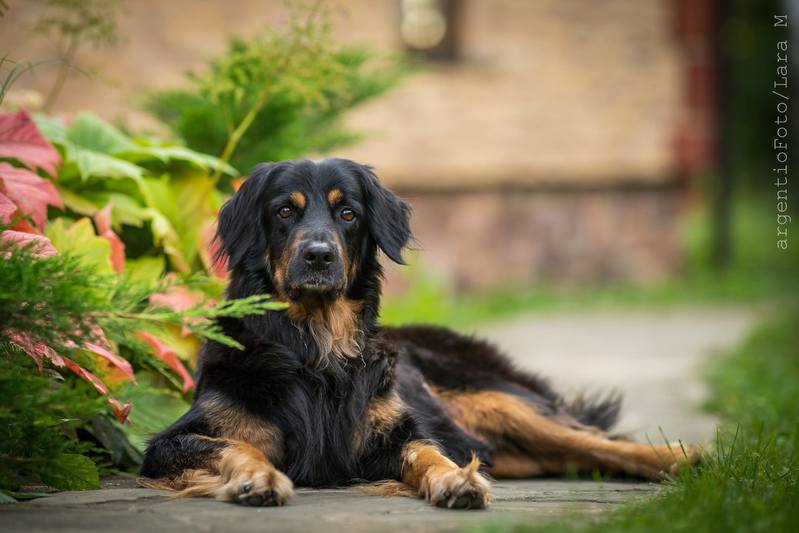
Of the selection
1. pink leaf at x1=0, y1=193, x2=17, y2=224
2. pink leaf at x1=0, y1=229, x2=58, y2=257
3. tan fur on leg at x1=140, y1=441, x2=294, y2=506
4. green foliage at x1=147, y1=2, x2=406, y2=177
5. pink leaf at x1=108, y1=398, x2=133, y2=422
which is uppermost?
green foliage at x1=147, y1=2, x2=406, y2=177

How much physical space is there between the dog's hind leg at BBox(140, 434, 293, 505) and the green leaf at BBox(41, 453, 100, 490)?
7.2 inches

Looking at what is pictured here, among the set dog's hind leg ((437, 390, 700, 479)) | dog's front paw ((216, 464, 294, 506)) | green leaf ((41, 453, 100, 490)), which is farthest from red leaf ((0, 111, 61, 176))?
dog's hind leg ((437, 390, 700, 479))

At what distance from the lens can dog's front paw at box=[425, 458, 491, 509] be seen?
10.5ft

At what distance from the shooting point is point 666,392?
23.9 ft

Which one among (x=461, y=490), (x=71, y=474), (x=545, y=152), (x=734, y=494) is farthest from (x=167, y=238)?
(x=545, y=152)

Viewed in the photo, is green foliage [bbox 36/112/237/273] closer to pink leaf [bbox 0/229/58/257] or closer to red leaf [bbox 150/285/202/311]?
red leaf [bbox 150/285/202/311]

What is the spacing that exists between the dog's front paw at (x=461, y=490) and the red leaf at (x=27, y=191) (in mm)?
1855

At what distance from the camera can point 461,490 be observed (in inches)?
125

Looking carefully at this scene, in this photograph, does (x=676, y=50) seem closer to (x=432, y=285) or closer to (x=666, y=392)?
(x=432, y=285)

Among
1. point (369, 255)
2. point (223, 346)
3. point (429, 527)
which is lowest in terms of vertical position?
point (429, 527)

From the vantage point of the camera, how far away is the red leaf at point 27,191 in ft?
12.8

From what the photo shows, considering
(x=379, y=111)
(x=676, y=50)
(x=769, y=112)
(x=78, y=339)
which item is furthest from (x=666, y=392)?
(x=769, y=112)

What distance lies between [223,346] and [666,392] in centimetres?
446

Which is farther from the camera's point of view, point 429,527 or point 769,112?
point 769,112
